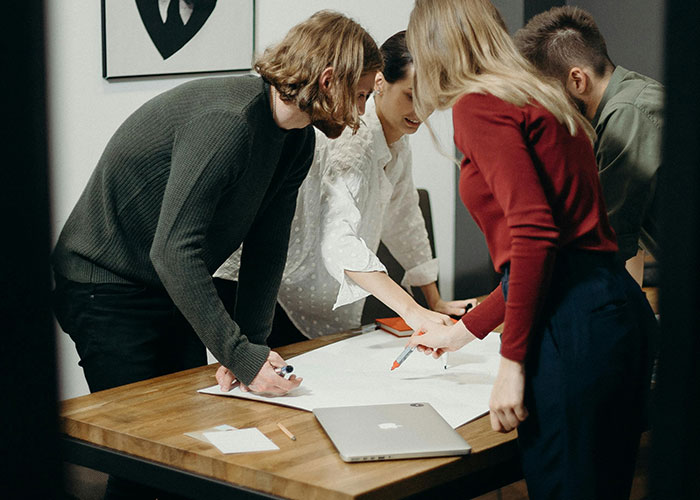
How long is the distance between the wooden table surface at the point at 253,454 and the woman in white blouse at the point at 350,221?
1.55ft

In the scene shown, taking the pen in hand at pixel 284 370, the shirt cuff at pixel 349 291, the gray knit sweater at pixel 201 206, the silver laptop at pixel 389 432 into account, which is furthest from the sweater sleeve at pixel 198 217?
the shirt cuff at pixel 349 291

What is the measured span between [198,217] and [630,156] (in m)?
1.15

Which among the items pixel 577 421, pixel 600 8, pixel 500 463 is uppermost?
pixel 600 8

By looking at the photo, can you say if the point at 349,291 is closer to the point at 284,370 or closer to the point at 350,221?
the point at 350,221

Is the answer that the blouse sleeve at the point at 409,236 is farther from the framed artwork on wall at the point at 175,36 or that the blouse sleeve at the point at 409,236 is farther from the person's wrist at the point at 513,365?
the person's wrist at the point at 513,365

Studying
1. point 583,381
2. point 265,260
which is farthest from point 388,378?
point 583,381

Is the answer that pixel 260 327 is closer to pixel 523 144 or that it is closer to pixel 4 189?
pixel 523 144

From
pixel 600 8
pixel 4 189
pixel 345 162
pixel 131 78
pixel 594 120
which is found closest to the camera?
pixel 4 189

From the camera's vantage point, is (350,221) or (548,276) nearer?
(548,276)

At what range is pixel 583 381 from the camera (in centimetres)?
114

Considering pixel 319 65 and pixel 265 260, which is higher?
pixel 319 65

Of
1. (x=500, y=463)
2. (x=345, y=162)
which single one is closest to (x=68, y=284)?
(x=345, y=162)

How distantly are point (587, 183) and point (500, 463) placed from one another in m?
0.49

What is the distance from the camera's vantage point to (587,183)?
1.16 meters
